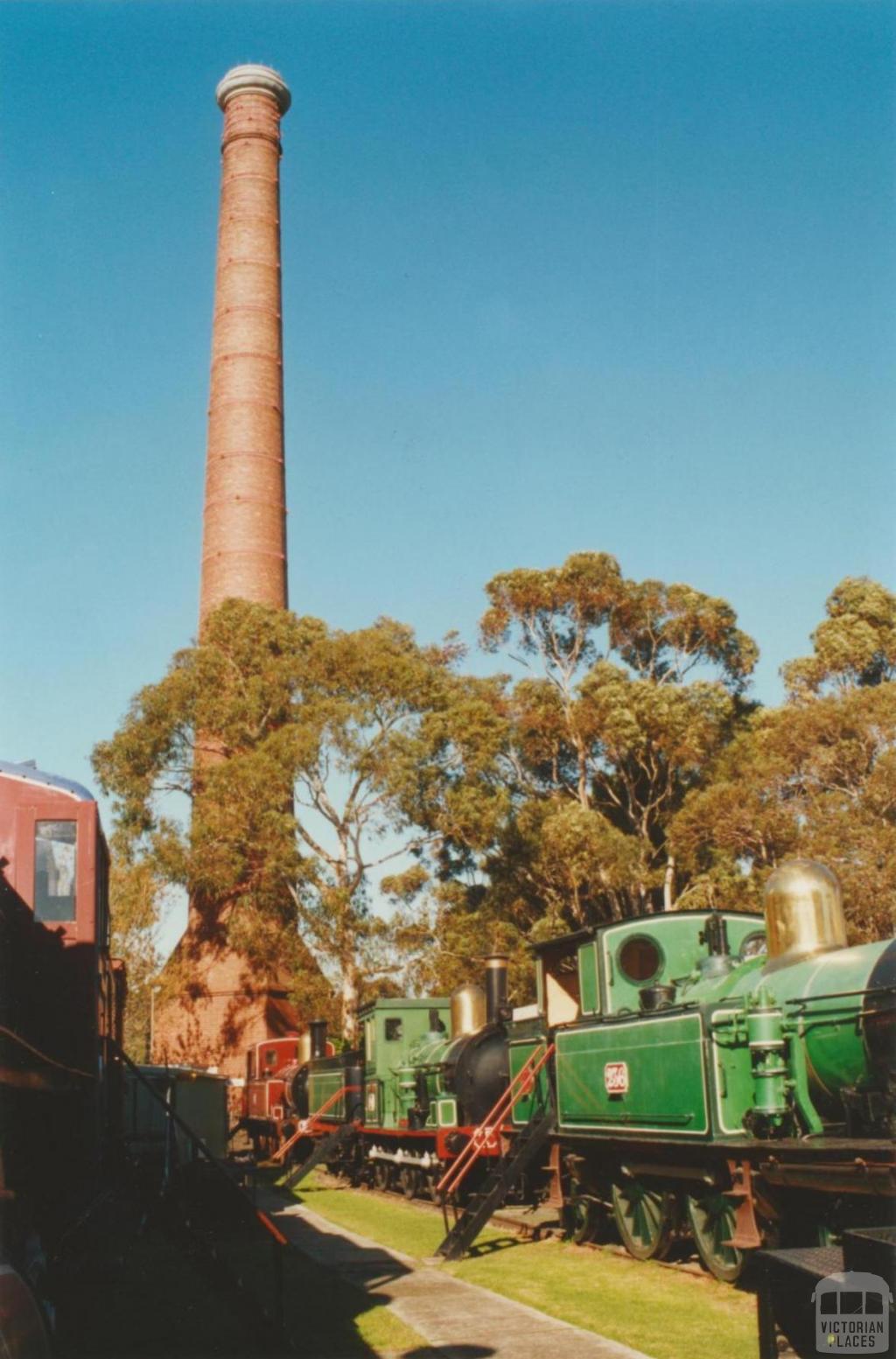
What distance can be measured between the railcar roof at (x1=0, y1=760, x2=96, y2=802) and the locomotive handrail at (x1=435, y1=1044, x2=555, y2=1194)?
672 cm

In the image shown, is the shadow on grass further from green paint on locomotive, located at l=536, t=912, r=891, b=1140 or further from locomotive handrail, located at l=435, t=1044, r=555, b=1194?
green paint on locomotive, located at l=536, t=912, r=891, b=1140

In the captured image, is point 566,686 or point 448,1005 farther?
point 566,686

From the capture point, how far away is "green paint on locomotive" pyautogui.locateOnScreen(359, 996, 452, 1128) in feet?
62.8

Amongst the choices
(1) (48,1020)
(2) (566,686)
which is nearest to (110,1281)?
(1) (48,1020)

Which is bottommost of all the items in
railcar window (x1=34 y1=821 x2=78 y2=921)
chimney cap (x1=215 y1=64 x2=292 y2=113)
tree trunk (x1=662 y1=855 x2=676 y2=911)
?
railcar window (x1=34 y1=821 x2=78 y2=921)

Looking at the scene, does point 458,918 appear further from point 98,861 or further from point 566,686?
point 98,861

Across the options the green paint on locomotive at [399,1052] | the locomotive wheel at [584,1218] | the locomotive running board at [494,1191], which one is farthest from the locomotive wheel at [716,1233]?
the green paint on locomotive at [399,1052]

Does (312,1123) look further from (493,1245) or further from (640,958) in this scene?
(640,958)

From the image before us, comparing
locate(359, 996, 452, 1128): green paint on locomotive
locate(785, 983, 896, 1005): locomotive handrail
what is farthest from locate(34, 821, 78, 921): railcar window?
locate(359, 996, 452, 1128): green paint on locomotive

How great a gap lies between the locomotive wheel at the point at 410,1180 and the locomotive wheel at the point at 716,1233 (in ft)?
28.6

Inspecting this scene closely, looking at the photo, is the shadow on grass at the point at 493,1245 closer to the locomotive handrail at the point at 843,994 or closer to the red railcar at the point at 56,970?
the red railcar at the point at 56,970

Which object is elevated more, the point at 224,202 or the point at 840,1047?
the point at 224,202

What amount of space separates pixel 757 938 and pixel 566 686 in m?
23.8

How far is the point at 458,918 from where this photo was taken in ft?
96.6
